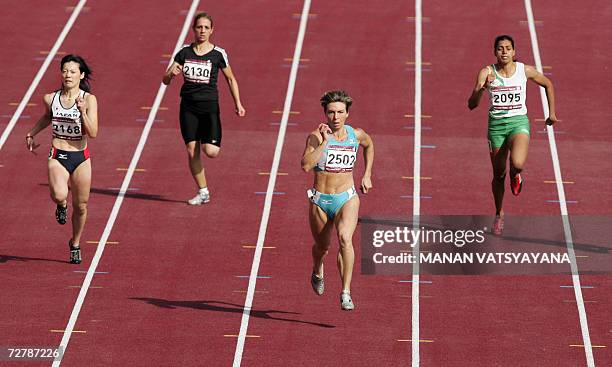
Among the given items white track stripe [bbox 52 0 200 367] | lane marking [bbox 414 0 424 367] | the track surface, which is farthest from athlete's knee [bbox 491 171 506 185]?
white track stripe [bbox 52 0 200 367]

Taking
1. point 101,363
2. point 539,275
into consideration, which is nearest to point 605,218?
point 539,275

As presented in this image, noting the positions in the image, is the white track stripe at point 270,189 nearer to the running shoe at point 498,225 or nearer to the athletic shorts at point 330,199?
the athletic shorts at point 330,199

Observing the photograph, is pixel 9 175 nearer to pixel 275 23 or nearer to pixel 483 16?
pixel 275 23

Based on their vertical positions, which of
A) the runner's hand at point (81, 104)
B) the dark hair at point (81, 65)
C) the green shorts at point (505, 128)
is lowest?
the runner's hand at point (81, 104)

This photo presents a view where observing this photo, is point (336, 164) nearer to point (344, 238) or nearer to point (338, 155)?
point (338, 155)

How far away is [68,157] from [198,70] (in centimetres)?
247

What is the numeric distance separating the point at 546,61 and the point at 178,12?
575 cm

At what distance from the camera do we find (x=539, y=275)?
13781 mm

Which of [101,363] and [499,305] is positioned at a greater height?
[499,305]

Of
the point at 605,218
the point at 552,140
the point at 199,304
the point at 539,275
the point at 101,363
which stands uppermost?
the point at 552,140

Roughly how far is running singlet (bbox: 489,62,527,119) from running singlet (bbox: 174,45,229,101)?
9.70ft

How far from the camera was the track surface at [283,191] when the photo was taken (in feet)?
40.3

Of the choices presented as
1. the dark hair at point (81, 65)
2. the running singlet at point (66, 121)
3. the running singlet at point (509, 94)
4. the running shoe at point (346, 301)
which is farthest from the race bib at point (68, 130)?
the running singlet at point (509, 94)

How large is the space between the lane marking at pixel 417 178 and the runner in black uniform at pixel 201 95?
2201 mm
